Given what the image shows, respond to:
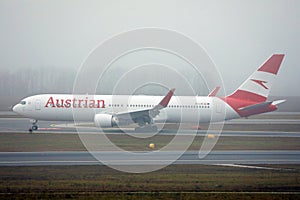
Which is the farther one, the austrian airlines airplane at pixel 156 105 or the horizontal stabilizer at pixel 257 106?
the austrian airlines airplane at pixel 156 105

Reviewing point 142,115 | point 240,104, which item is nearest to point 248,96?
point 240,104

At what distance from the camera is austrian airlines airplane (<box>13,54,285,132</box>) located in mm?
40000

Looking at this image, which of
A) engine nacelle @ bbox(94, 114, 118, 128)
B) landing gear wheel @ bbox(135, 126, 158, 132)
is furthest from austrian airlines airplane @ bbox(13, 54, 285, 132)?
engine nacelle @ bbox(94, 114, 118, 128)

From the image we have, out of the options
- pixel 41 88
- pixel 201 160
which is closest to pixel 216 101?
pixel 201 160

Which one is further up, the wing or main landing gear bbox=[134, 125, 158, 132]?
the wing

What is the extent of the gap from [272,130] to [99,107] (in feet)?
49.9

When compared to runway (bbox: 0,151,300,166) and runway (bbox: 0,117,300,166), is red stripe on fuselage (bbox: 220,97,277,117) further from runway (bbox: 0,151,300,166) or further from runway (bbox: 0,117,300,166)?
runway (bbox: 0,151,300,166)

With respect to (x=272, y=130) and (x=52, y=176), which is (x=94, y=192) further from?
(x=272, y=130)

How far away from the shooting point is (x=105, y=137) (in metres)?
34.6

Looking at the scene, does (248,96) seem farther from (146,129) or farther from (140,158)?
(140,158)

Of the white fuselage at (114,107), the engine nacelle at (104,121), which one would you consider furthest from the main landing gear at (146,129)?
the engine nacelle at (104,121)

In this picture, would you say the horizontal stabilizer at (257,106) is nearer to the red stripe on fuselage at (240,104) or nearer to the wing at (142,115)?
the red stripe on fuselage at (240,104)

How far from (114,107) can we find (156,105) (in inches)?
146

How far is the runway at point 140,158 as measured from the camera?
22391mm
